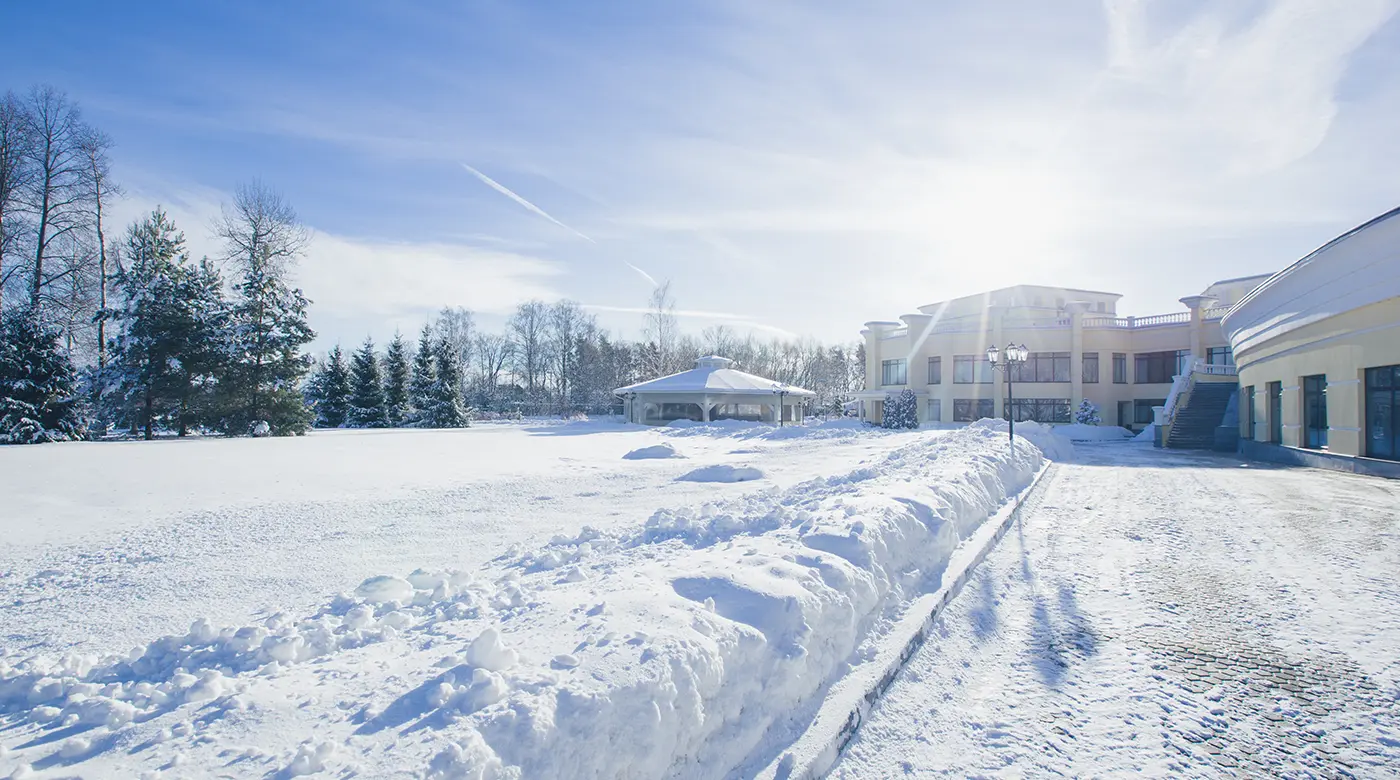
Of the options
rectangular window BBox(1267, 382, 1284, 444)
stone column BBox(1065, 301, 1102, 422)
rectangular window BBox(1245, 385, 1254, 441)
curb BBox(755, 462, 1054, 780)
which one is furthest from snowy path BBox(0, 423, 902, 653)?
stone column BBox(1065, 301, 1102, 422)

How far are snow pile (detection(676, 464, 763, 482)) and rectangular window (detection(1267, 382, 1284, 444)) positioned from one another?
1708cm

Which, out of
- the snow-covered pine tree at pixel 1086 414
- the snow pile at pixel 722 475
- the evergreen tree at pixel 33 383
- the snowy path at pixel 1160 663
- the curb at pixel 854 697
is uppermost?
the evergreen tree at pixel 33 383

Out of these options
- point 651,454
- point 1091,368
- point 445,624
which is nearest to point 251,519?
point 445,624

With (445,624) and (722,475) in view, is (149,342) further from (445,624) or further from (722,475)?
(445,624)

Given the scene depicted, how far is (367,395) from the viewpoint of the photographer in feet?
126

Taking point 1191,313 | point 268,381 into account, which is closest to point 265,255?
point 268,381

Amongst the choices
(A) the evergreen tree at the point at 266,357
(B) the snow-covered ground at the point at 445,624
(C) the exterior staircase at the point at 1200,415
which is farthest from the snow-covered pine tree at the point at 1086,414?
(A) the evergreen tree at the point at 266,357

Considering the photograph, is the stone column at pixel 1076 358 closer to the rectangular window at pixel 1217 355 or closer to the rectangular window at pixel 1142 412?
the rectangular window at pixel 1142 412

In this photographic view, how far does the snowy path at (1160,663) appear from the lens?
318 centimetres

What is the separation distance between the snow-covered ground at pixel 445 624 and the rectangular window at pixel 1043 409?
30.5 meters

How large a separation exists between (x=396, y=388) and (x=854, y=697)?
42.5 m

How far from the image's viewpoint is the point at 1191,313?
3403 cm

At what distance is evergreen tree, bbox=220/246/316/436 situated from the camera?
76.6ft

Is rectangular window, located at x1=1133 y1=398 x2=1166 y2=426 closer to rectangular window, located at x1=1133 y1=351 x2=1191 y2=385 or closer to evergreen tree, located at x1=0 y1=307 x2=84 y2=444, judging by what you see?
rectangular window, located at x1=1133 y1=351 x2=1191 y2=385
